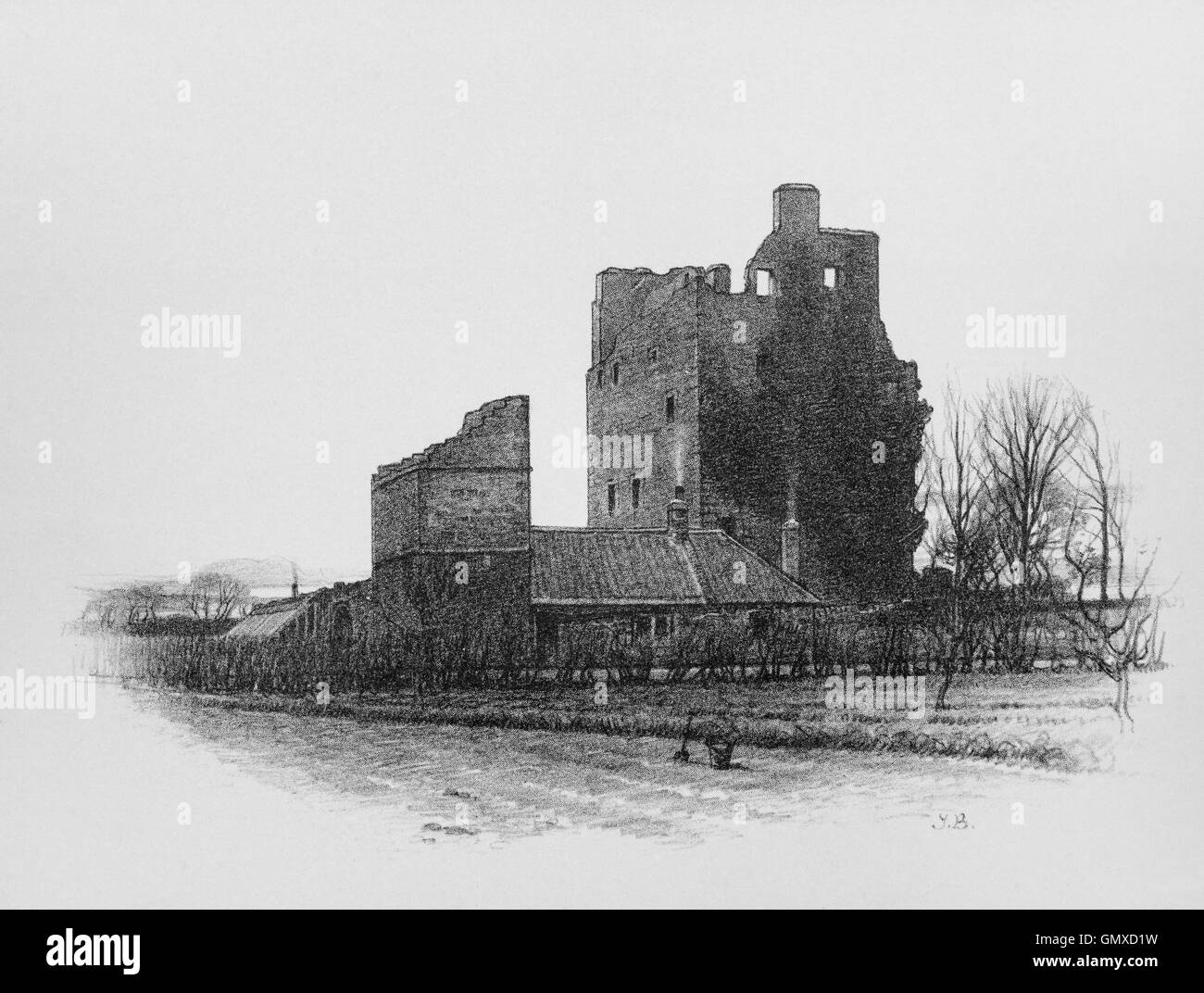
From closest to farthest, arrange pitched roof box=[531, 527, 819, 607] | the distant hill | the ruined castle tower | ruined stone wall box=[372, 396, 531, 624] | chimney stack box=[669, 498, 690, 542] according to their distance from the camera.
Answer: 1. the distant hill
2. ruined stone wall box=[372, 396, 531, 624]
3. pitched roof box=[531, 527, 819, 607]
4. the ruined castle tower
5. chimney stack box=[669, 498, 690, 542]

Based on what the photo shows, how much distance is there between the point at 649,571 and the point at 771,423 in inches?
140

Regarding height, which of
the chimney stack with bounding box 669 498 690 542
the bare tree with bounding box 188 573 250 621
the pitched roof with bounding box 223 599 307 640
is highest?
the chimney stack with bounding box 669 498 690 542

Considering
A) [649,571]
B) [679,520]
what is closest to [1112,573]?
[649,571]

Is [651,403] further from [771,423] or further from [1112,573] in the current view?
[1112,573]

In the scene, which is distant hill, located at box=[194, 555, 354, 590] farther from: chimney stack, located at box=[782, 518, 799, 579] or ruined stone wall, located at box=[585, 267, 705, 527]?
chimney stack, located at box=[782, 518, 799, 579]

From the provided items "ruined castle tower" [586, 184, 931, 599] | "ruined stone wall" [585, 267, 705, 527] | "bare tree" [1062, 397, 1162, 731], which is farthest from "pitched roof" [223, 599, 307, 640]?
"bare tree" [1062, 397, 1162, 731]

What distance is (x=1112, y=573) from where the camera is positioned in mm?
14297

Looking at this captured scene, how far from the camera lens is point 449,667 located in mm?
16234

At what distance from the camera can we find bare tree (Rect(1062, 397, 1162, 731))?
13.3 m

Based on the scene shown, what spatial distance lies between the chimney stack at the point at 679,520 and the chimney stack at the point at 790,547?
174 centimetres

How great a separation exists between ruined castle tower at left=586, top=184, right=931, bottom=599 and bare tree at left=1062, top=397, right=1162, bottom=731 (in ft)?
21.8
